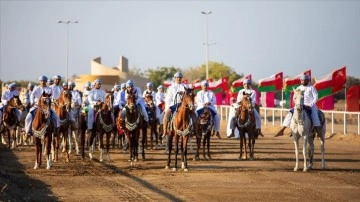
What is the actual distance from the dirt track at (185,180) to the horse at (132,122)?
0.50 meters

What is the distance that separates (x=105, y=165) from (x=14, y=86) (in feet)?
28.5

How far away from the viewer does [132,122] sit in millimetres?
25844

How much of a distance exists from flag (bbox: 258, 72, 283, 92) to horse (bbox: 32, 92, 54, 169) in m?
27.8

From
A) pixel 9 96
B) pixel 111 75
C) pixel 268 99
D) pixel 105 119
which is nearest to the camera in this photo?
pixel 105 119

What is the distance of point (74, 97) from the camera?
2870 centimetres

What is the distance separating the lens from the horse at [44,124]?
23375mm

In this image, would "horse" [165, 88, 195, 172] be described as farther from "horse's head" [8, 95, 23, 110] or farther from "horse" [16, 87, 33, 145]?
"horse" [16, 87, 33, 145]

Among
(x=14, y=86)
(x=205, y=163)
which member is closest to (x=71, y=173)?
(x=205, y=163)

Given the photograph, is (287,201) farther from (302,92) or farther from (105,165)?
(105,165)

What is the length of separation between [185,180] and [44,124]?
17.2 ft

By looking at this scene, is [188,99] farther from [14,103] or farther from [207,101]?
[14,103]

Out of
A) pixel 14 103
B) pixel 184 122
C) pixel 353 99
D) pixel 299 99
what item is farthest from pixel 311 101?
pixel 353 99

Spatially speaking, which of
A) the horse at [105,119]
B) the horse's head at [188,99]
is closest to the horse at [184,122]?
the horse's head at [188,99]

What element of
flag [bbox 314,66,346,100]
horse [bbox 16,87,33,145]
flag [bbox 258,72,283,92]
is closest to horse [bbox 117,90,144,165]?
horse [bbox 16,87,33,145]
